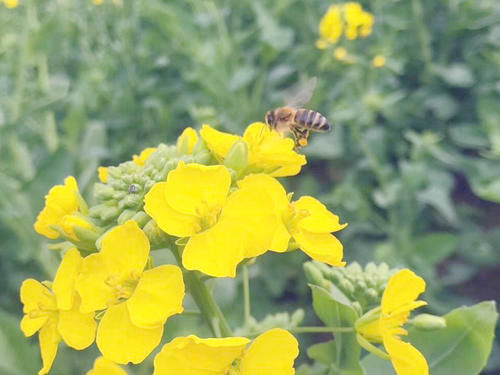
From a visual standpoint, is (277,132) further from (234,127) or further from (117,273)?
(234,127)

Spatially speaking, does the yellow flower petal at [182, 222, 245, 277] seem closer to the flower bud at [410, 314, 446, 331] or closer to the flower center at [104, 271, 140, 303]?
the flower center at [104, 271, 140, 303]

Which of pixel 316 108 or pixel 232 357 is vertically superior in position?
pixel 232 357

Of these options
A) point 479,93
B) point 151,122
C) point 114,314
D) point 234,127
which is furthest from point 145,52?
point 114,314

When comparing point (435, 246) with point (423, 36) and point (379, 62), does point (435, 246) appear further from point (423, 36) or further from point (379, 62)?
point (423, 36)

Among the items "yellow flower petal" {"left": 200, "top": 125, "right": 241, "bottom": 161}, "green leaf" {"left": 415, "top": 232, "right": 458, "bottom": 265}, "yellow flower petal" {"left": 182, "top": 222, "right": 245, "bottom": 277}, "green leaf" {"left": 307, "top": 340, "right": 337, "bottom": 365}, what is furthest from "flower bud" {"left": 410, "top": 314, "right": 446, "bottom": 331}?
"green leaf" {"left": 415, "top": 232, "right": 458, "bottom": 265}

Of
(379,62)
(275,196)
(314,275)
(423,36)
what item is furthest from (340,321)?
(423,36)

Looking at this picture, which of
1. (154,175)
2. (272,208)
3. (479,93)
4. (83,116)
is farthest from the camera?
(83,116)
